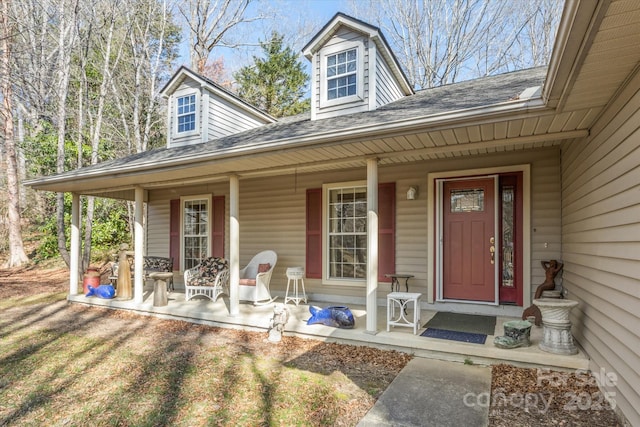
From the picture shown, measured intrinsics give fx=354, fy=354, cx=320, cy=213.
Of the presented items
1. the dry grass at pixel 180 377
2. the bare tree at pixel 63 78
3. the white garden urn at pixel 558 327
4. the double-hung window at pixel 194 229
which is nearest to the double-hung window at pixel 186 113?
the double-hung window at pixel 194 229

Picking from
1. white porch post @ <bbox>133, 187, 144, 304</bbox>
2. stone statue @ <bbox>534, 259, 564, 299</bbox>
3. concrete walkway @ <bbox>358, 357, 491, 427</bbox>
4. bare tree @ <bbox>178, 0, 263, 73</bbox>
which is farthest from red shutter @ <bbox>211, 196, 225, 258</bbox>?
bare tree @ <bbox>178, 0, 263, 73</bbox>

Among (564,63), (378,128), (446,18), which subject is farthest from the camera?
(446,18)

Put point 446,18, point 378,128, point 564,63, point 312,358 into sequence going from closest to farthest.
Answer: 1. point 564,63
2. point 378,128
3. point 312,358
4. point 446,18

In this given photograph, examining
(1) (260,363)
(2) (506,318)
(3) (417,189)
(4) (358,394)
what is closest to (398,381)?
(4) (358,394)

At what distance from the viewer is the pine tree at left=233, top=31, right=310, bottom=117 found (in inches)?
581

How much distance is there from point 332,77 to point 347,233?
2671mm

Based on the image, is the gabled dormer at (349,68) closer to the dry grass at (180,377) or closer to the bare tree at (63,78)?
the dry grass at (180,377)

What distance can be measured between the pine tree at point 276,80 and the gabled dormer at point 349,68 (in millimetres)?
8805

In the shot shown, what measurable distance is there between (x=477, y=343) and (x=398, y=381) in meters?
1.03

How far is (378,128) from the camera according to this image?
354cm

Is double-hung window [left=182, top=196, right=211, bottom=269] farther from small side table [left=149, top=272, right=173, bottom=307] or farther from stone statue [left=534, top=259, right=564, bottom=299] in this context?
stone statue [left=534, top=259, right=564, bottom=299]

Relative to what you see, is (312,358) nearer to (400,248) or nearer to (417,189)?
(400,248)

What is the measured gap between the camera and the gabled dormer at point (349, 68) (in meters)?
5.68

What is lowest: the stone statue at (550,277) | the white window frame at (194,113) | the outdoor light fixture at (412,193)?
the stone statue at (550,277)
